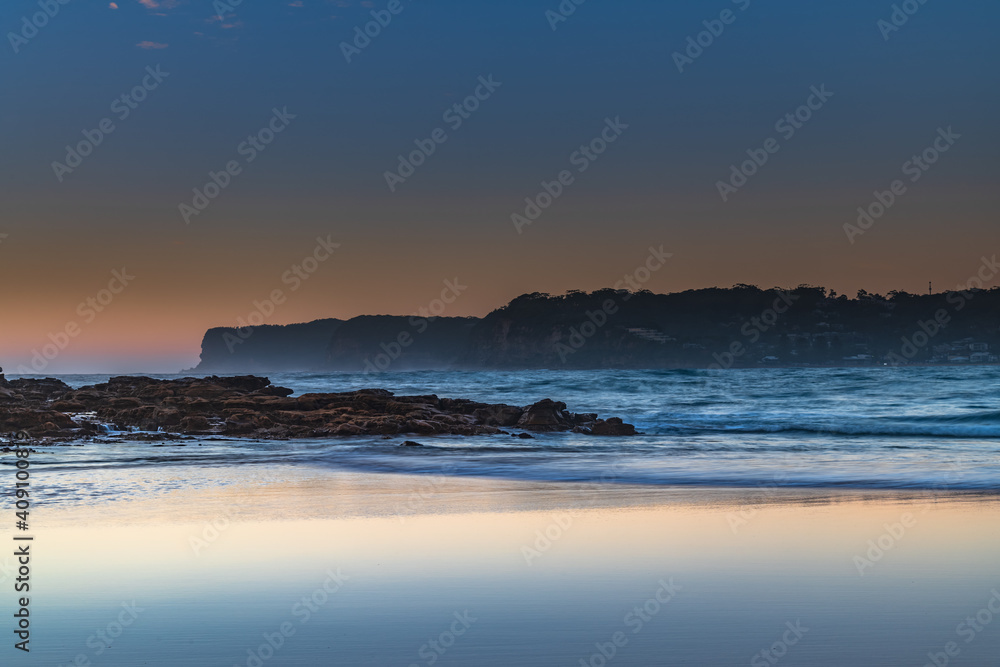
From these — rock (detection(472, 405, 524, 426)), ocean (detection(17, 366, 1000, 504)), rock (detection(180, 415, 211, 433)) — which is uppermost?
rock (detection(180, 415, 211, 433))

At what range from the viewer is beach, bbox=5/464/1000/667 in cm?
427

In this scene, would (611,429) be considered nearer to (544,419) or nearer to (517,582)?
(544,419)

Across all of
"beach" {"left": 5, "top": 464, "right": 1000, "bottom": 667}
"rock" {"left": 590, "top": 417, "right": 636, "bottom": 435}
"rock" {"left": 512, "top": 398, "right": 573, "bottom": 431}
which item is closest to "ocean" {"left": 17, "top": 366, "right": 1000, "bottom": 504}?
"rock" {"left": 590, "top": 417, "right": 636, "bottom": 435}

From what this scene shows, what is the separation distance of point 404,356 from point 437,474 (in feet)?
485

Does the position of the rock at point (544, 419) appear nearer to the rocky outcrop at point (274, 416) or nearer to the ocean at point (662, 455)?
the rocky outcrop at point (274, 416)

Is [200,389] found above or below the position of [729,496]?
above

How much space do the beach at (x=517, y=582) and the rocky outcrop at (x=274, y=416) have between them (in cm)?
1114

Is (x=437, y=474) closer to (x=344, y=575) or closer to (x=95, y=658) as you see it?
(x=344, y=575)

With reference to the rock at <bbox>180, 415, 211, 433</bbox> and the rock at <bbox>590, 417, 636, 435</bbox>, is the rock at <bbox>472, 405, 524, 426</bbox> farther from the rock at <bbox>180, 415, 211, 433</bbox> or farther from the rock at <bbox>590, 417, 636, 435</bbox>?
the rock at <bbox>180, 415, 211, 433</bbox>

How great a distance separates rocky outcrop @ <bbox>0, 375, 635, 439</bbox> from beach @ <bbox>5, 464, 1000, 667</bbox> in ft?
36.5

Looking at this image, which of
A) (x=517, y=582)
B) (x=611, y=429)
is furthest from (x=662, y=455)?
(x=517, y=582)

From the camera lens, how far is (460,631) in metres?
4.52

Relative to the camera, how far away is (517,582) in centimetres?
547

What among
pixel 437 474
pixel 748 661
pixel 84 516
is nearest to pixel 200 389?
pixel 437 474
